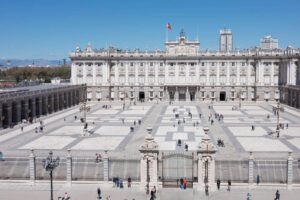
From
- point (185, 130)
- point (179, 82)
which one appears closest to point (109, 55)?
point (179, 82)

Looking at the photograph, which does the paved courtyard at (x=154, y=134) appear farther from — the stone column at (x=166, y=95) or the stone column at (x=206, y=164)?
the stone column at (x=166, y=95)

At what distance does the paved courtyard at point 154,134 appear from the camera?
147 feet

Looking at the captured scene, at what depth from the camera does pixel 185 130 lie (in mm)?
59375

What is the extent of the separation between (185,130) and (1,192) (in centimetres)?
3374

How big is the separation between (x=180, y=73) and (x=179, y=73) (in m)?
0.26

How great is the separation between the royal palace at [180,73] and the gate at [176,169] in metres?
79.5

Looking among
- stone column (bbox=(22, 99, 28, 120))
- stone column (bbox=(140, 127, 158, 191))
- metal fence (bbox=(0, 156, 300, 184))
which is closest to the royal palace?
stone column (bbox=(22, 99, 28, 120))

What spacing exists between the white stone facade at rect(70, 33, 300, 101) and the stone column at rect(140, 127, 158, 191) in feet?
270

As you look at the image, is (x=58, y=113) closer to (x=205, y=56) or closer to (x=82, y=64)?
(x=82, y=64)

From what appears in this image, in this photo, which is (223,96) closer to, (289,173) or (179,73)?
(179,73)

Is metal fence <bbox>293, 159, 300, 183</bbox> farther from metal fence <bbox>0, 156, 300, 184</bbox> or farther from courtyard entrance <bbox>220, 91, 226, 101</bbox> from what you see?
courtyard entrance <bbox>220, 91, 226, 101</bbox>

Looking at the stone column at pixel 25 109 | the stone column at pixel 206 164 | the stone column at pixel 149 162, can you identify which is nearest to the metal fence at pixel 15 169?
the stone column at pixel 149 162

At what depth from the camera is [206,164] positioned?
95.1 feet

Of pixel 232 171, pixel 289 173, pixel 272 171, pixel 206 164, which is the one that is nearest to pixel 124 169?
pixel 206 164
